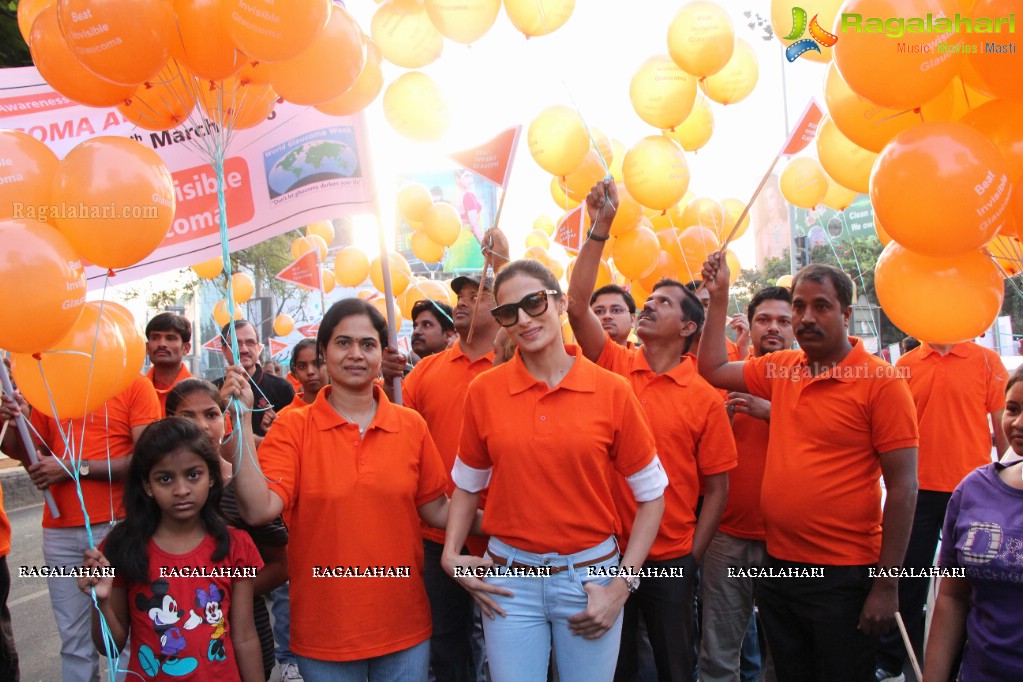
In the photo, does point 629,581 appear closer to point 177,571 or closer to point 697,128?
point 177,571

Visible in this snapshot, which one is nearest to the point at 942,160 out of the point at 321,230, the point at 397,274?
the point at 397,274

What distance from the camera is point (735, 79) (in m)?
5.60

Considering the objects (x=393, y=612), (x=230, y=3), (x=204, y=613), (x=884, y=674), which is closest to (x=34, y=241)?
(x=230, y=3)

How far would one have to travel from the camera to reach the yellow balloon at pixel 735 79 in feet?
18.3

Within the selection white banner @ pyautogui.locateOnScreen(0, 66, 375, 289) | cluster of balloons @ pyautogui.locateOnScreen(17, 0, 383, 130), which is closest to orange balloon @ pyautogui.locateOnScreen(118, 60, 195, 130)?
cluster of balloons @ pyautogui.locateOnScreen(17, 0, 383, 130)

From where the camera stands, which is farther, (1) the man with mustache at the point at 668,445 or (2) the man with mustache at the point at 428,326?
(2) the man with mustache at the point at 428,326

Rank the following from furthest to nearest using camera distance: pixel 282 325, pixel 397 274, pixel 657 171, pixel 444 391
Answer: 1. pixel 282 325
2. pixel 397 274
3. pixel 657 171
4. pixel 444 391

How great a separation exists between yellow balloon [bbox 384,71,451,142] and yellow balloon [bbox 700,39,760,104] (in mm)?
2063

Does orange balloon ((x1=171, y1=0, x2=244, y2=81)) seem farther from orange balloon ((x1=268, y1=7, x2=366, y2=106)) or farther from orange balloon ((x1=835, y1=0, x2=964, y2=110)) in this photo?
orange balloon ((x1=835, y1=0, x2=964, y2=110))

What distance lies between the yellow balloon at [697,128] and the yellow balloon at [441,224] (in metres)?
3.09

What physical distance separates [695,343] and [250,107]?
2858mm

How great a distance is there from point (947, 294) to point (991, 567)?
0.87m

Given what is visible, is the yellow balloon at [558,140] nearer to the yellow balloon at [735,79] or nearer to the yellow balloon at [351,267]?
the yellow balloon at [735,79]

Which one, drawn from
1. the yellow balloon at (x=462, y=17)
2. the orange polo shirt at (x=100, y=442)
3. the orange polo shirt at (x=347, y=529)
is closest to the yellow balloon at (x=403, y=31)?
the yellow balloon at (x=462, y=17)
